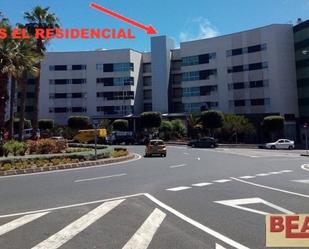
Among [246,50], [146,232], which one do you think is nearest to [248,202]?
[146,232]

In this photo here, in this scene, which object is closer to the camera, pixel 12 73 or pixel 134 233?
pixel 134 233

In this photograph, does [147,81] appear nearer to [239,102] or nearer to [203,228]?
[239,102]

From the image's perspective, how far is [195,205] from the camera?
1156 centimetres

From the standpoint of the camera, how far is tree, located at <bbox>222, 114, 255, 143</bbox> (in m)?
66.9

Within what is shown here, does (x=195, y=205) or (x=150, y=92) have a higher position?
(x=150, y=92)

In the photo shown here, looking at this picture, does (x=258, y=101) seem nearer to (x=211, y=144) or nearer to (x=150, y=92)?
(x=211, y=144)

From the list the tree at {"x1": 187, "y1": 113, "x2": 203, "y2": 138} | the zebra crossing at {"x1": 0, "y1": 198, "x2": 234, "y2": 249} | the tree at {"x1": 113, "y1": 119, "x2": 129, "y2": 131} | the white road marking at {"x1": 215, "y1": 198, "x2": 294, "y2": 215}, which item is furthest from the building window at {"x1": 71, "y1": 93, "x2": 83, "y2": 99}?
the zebra crossing at {"x1": 0, "y1": 198, "x2": 234, "y2": 249}

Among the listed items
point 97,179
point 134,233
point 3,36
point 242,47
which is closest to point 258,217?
point 134,233

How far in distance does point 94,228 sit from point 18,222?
1.82 m

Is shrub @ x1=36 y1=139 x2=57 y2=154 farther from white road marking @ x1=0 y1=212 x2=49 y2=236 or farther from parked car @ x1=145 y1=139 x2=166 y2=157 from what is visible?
white road marking @ x1=0 y1=212 x2=49 y2=236

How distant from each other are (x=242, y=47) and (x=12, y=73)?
176 feet

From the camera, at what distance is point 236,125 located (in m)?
66.8

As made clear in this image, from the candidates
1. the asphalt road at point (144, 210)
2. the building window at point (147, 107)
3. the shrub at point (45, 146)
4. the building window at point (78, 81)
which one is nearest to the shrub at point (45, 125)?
the building window at point (78, 81)

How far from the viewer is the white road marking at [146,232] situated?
24.8ft
